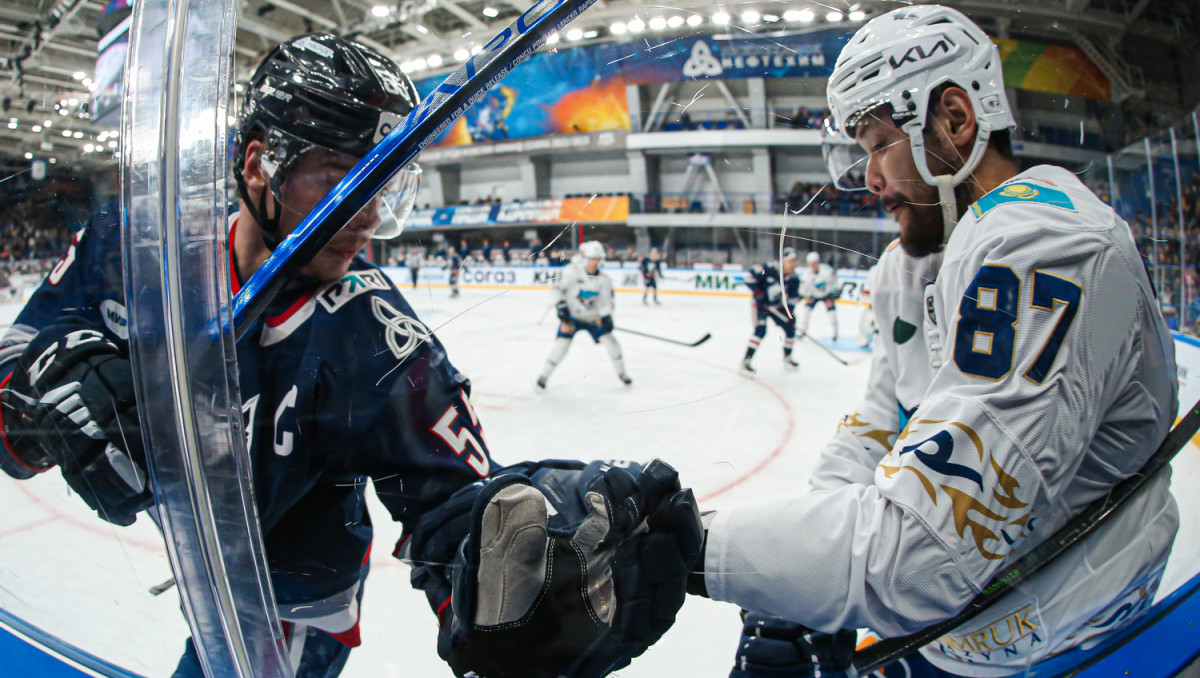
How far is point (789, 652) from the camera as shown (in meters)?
0.60

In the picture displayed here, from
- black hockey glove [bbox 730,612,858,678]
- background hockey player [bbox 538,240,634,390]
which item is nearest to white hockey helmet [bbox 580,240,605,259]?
background hockey player [bbox 538,240,634,390]

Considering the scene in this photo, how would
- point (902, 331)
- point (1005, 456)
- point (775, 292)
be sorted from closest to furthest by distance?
point (1005, 456) < point (775, 292) < point (902, 331)

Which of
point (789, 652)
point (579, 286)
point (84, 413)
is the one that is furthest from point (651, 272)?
point (84, 413)

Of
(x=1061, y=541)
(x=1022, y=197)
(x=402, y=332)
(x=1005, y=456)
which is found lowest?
(x=1061, y=541)

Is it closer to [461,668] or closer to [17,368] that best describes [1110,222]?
[461,668]

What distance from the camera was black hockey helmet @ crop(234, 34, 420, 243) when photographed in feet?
1.88

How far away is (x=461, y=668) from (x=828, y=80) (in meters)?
0.61

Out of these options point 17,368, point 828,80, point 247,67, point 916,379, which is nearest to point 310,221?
point 247,67

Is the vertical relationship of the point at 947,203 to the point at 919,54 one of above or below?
below

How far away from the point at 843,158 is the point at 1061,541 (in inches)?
16.4

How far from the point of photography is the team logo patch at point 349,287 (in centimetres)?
51

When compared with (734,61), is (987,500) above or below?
below

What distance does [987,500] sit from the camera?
417mm

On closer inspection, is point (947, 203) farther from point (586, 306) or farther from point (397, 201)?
point (397, 201)
